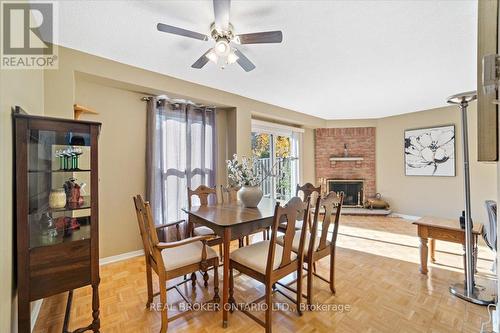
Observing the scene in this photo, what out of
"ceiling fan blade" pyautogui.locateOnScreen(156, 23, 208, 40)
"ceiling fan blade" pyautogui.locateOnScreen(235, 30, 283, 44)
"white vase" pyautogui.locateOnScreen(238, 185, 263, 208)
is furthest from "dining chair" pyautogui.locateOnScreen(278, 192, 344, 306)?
"ceiling fan blade" pyautogui.locateOnScreen(156, 23, 208, 40)

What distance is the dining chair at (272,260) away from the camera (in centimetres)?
160

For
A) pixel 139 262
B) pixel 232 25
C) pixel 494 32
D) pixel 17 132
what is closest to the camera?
pixel 494 32

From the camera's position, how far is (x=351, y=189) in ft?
19.0

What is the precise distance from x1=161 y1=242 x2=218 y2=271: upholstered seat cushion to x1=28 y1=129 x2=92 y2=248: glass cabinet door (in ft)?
2.03

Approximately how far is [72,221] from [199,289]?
4.39 ft

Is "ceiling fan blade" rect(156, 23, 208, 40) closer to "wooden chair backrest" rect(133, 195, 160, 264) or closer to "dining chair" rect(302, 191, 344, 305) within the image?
"wooden chair backrest" rect(133, 195, 160, 264)

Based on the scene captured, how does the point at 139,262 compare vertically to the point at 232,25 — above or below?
below

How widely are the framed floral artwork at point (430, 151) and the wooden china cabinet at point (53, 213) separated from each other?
5992 millimetres

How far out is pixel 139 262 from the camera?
2.89 metres

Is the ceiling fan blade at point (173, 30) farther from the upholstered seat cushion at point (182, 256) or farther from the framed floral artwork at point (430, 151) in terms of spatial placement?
the framed floral artwork at point (430, 151)

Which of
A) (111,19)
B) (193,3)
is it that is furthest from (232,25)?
(111,19)

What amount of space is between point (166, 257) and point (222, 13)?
1938 millimetres

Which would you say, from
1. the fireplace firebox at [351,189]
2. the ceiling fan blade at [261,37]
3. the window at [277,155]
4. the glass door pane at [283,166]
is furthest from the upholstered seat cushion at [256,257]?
the fireplace firebox at [351,189]

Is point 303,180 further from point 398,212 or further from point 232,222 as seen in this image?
point 232,222
